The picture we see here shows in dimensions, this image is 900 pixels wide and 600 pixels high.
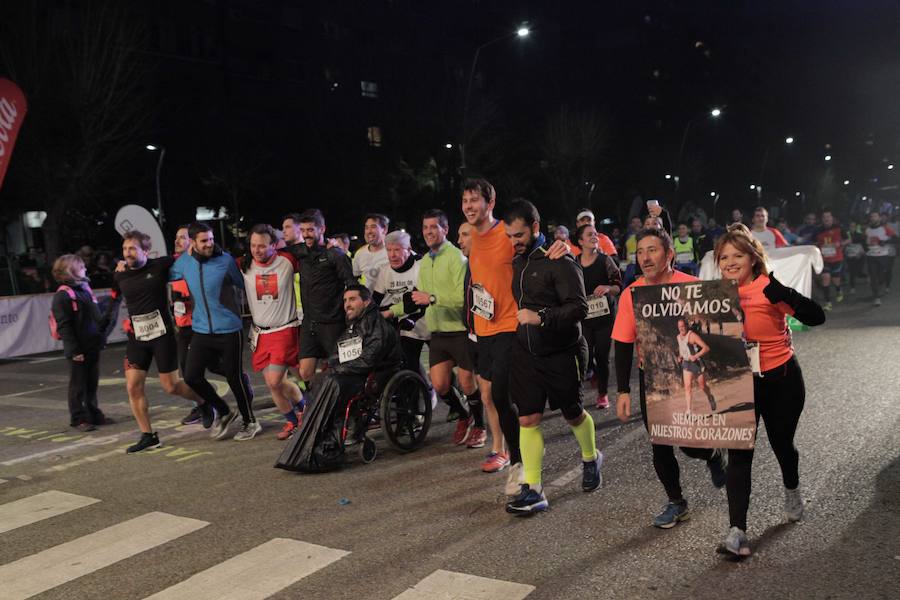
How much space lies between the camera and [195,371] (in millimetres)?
7332

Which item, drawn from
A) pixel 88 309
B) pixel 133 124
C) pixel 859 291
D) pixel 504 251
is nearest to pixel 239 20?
pixel 133 124

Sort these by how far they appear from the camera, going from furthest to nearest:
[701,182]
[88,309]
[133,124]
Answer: [701,182], [133,124], [88,309]

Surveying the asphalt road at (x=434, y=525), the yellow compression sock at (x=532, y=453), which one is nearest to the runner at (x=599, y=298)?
the asphalt road at (x=434, y=525)

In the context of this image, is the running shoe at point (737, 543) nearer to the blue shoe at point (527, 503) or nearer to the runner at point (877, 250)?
the blue shoe at point (527, 503)

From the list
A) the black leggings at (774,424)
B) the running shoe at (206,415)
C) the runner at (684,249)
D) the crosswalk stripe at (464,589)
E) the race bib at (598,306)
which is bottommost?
the crosswalk stripe at (464,589)

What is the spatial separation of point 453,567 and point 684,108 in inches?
3142

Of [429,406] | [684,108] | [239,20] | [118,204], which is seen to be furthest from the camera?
[684,108]

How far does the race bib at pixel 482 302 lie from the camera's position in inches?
208

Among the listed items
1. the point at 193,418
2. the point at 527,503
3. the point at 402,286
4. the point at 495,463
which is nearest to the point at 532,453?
the point at 527,503

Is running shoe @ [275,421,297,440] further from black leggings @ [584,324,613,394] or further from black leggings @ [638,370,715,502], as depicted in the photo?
black leggings @ [638,370,715,502]

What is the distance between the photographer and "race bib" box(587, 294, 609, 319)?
771cm

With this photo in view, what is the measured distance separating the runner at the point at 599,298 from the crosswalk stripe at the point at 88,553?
14.1ft

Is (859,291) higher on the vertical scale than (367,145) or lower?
lower

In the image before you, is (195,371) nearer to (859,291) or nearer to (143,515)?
(143,515)
